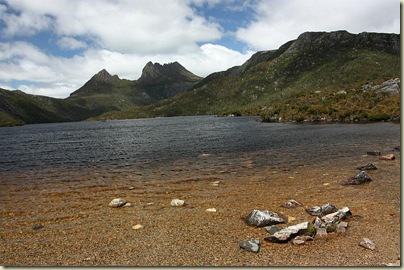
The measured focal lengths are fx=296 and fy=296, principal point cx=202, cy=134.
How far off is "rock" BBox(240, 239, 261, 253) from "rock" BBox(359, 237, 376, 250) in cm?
390

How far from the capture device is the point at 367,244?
442 inches

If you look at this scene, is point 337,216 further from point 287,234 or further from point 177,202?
point 177,202

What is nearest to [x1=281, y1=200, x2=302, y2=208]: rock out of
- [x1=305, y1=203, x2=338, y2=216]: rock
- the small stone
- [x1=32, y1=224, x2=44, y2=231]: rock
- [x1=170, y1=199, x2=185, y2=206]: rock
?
[x1=305, y1=203, x2=338, y2=216]: rock

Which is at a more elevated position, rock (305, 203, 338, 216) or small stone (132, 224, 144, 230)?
rock (305, 203, 338, 216)

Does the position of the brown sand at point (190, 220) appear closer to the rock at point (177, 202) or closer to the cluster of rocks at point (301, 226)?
the cluster of rocks at point (301, 226)

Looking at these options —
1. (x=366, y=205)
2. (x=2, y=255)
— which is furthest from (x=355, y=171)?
(x=2, y=255)

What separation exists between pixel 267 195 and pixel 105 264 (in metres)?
11.7

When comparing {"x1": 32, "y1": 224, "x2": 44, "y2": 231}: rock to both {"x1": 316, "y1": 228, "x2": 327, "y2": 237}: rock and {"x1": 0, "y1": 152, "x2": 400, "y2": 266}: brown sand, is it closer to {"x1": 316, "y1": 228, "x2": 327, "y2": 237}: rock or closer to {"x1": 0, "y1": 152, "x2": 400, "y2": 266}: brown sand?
{"x1": 0, "y1": 152, "x2": 400, "y2": 266}: brown sand

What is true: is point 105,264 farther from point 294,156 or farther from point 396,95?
point 396,95

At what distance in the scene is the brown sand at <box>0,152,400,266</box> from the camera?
11.2 m

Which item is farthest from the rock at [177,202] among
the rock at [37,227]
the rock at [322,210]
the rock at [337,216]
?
the rock at [337,216]

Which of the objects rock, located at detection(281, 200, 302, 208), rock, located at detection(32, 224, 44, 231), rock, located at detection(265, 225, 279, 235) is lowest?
rock, located at detection(32, 224, 44, 231)

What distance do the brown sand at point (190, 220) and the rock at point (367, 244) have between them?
0.79ft

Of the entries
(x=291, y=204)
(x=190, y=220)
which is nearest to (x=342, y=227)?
(x=291, y=204)
